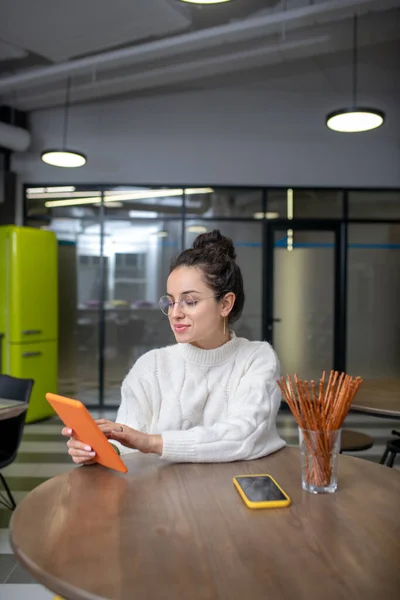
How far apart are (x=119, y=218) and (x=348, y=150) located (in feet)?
10.1

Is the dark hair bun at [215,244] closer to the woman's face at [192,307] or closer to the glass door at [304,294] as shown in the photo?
the woman's face at [192,307]

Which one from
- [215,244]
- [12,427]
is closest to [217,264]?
[215,244]

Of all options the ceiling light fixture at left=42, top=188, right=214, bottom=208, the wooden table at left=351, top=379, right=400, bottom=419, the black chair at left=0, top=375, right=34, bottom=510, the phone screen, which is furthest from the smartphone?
the ceiling light fixture at left=42, top=188, right=214, bottom=208

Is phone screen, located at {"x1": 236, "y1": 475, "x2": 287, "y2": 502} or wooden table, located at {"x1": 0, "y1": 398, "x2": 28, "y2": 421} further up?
phone screen, located at {"x1": 236, "y1": 475, "x2": 287, "y2": 502}

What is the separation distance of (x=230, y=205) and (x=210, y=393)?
538 cm

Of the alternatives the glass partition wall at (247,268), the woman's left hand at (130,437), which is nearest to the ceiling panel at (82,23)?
the glass partition wall at (247,268)

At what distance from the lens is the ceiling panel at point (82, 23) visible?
4.31 meters

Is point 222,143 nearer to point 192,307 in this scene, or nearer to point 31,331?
point 31,331

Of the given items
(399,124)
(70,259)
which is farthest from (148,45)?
(399,124)

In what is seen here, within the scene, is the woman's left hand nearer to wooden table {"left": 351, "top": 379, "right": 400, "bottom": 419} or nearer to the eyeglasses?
the eyeglasses

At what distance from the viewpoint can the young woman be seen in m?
1.59

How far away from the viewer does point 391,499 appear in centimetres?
125

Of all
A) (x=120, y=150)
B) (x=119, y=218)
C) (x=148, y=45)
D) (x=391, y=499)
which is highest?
(x=148, y=45)

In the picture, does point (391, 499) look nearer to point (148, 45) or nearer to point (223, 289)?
point (223, 289)
